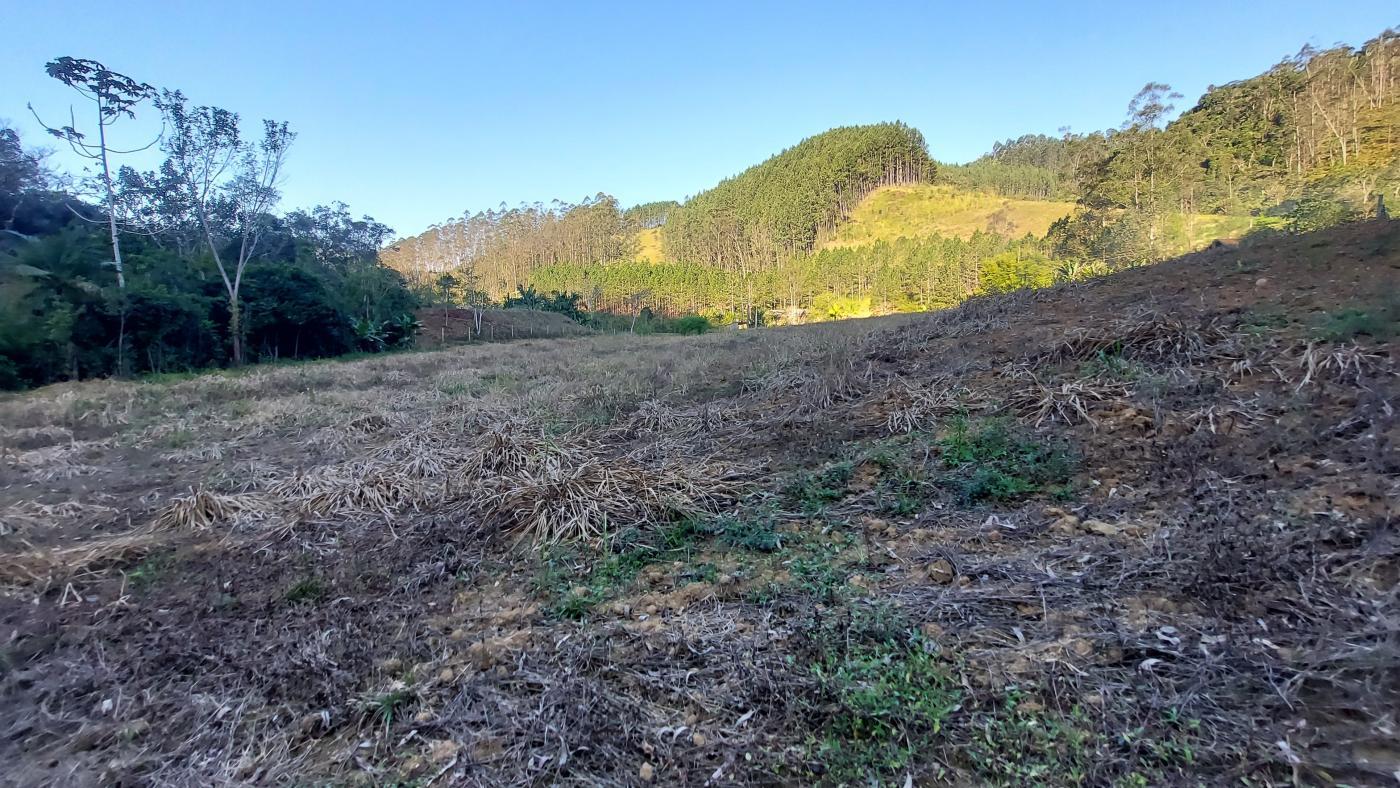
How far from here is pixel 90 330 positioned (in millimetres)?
13961

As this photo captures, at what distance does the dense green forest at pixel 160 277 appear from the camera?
13.3 metres

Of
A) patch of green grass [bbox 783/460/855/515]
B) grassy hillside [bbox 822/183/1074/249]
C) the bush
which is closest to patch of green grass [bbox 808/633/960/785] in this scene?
patch of green grass [bbox 783/460/855/515]

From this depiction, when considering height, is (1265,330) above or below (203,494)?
above

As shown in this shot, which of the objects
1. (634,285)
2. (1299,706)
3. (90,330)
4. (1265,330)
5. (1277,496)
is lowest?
(1299,706)

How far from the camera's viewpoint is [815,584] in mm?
2900

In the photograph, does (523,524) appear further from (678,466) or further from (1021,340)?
(1021,340)

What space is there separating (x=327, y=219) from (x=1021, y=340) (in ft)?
121

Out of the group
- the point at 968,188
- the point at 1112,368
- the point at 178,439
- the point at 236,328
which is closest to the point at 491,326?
the point at 236,328

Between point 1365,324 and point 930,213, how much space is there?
207 feet

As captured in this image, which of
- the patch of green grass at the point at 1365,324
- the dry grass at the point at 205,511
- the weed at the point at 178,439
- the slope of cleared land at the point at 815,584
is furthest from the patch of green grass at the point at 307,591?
the patch of green grass at the point at 1365,324

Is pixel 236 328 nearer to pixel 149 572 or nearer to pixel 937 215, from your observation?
pixel 149 572

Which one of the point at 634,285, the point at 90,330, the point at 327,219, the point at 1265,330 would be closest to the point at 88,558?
the point at 1265,330

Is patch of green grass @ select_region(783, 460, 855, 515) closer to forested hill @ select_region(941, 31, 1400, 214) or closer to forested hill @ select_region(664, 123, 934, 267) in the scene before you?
forested hill @ select_region(941, 31, 1400, 214)

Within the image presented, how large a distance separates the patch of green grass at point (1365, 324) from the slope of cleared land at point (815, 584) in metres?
0.03
